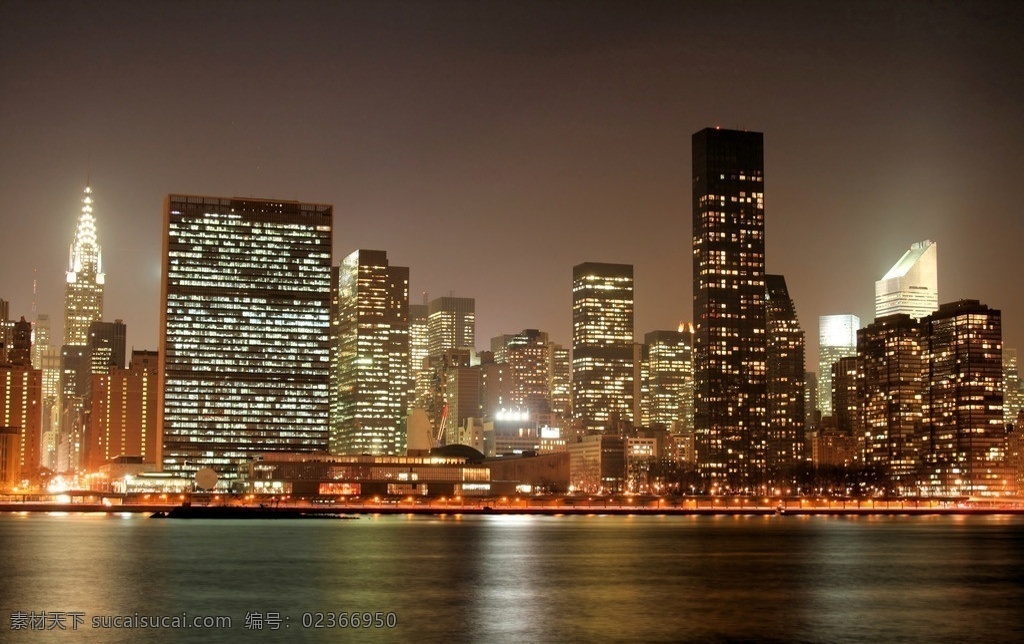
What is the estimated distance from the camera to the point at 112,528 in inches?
6521

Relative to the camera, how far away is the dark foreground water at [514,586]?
231 ft

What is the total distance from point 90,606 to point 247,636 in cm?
1611

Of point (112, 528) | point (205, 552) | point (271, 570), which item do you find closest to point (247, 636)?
point (271, 570)

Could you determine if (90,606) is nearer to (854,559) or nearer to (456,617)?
(456,617)

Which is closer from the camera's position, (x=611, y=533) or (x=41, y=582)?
(x=41, y=582)

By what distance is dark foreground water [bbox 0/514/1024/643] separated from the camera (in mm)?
70500

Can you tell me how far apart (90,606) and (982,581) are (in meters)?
65.0

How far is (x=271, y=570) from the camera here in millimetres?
103062

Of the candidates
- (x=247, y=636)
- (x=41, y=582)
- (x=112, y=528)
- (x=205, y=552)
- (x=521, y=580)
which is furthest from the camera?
(x=112, y=528)

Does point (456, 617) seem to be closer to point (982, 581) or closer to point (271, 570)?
point (271, 570)

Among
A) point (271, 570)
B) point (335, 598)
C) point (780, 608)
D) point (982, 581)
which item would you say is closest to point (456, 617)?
point (335, 598)

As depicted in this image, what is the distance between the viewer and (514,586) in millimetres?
93250

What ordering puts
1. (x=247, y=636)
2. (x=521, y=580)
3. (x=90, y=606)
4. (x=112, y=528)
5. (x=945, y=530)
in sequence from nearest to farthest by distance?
(x=247, y=636)
(x=90, y=606)
(x=521, y=580)
(x=112, y=528)
(x=945, y=530)

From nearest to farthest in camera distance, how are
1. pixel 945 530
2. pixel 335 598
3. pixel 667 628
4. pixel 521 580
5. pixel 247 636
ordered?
1. pixel 247 636
2. pixel 667 628
3. pixel 335 598
4. pixel 521 580
5. pixel 945 530
